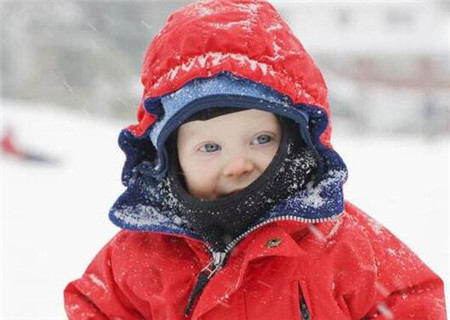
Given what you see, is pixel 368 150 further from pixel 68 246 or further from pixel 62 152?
pixel 68 246

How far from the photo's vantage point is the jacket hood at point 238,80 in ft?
5.46

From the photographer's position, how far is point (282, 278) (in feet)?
5.69

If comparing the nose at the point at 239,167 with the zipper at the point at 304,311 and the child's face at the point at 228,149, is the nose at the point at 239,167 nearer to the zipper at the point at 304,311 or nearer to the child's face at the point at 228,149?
the child's face at the point at 228,149

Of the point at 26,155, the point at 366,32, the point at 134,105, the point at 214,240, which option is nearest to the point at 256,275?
the point at 214,240

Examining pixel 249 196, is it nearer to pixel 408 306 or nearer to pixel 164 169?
pixel 164 169

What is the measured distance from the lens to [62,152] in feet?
30.8

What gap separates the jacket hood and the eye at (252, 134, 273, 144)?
9 cm

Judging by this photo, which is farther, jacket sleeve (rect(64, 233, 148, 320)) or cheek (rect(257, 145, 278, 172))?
jacket sleeve (rect(64, 233, 148, 320))

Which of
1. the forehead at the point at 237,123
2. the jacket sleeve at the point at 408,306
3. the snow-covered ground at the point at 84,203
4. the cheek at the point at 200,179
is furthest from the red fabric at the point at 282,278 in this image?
the snow-covered ground at the point at 84,203

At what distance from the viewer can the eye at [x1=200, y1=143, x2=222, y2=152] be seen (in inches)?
68.1

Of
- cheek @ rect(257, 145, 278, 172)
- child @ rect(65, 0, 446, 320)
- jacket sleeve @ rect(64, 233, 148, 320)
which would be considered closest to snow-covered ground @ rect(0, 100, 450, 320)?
jacket sleeve @ rect(64, 233, 148, 320)

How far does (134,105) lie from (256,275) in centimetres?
2078

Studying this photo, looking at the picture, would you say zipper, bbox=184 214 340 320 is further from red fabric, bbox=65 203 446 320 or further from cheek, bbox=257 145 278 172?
cheek, bbox=257 145 278 172

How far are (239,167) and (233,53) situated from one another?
28 centimetres
